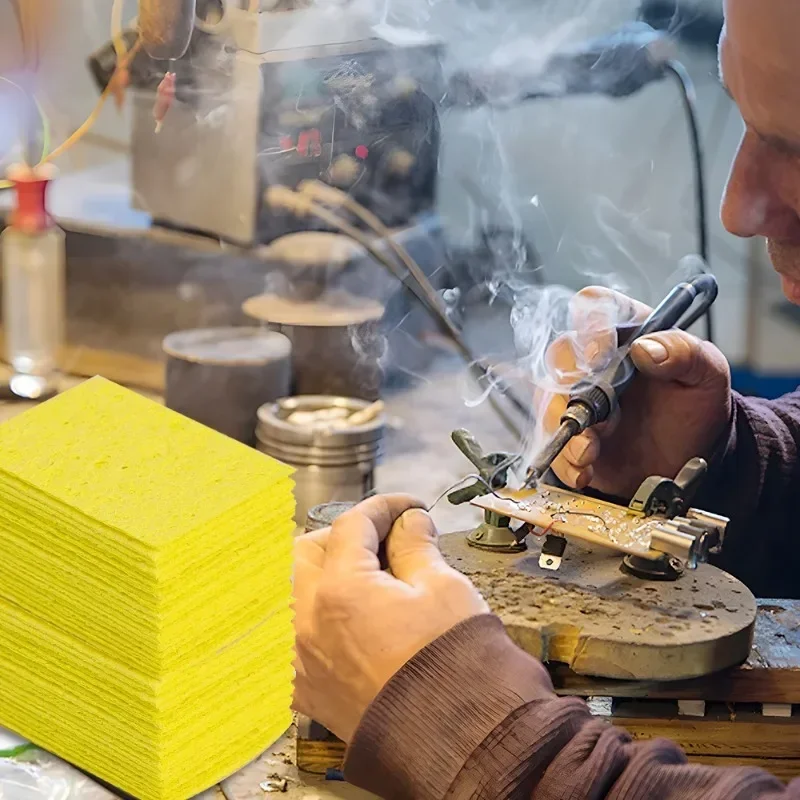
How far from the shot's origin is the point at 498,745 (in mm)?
768

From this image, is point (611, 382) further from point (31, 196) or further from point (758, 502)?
point (31, 196)

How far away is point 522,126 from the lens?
6.30ft

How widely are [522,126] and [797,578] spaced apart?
0.93 m

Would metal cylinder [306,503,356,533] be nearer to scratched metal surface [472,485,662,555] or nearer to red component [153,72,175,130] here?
scratched metal surface [472,485,662,555]

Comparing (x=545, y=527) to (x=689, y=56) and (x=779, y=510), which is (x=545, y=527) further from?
(x=689, y=56)

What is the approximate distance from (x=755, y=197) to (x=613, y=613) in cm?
43

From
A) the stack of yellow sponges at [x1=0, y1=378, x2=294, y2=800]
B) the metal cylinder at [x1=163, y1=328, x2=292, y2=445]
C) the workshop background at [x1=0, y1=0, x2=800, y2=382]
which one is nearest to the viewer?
the stack of yellow sponges at [x1=0, y1=378, x2=294, y2=800]

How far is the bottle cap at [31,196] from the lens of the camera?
177 centimetres

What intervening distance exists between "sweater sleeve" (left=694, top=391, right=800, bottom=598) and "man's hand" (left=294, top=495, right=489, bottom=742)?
0.64m

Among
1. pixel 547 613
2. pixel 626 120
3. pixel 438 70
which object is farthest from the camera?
pixel 626 120

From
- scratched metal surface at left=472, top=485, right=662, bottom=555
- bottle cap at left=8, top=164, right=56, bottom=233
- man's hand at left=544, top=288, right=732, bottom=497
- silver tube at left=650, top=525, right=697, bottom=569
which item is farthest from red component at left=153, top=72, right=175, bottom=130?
silver tube at left=650, top=525, right=697, bottom=569

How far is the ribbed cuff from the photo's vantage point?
0.78 metres

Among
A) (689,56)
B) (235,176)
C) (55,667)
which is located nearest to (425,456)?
(235,176)

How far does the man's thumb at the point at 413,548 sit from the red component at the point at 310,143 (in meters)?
1.03
